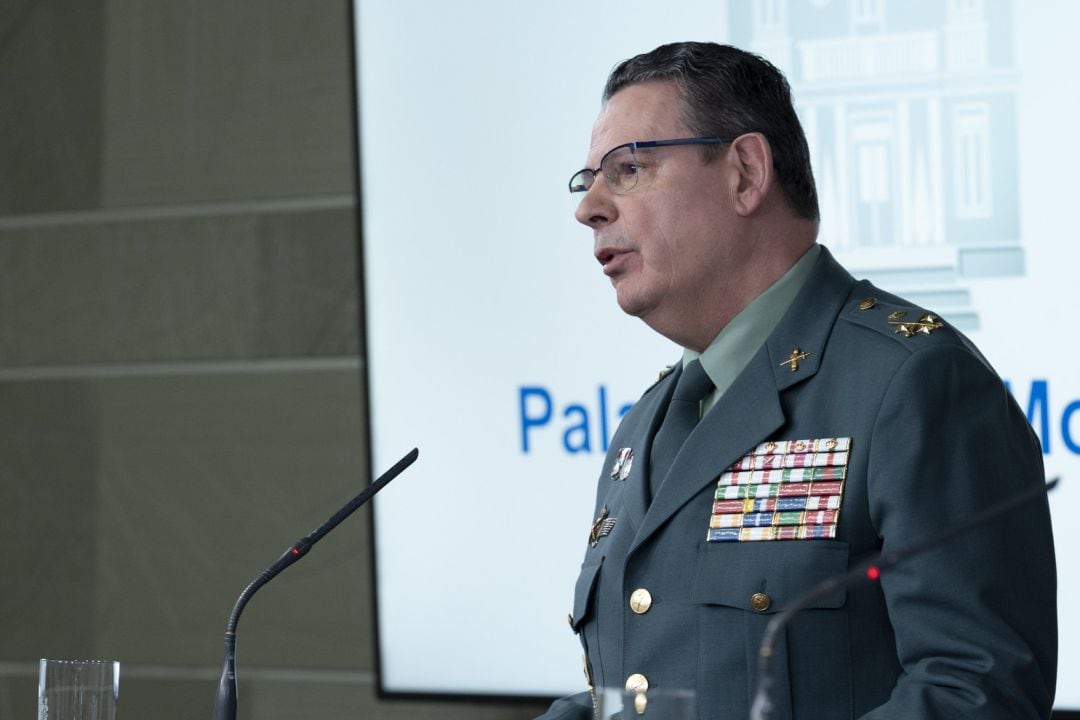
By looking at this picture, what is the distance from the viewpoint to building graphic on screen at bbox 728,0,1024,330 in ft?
8.23

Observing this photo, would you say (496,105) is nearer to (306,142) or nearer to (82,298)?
(306,142)

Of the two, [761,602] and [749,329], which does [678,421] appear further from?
[761,602]

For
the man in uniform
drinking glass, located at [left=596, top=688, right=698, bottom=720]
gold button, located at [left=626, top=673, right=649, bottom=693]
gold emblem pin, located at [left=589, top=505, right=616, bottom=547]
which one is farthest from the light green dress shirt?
drinking glass, located at [left=596, top=688, right=698, bottom=720]

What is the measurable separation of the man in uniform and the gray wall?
A: 4.47 ft

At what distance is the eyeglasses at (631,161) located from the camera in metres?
1.64

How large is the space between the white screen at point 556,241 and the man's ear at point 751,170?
39.2 inches

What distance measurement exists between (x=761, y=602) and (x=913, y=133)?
1.40 m

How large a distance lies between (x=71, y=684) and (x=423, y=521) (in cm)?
149

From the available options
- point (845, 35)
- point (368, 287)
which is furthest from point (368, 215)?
point (845, 35)

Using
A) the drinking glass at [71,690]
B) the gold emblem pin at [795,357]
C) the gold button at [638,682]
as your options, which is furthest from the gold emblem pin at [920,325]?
the drinking glass at [71,690]

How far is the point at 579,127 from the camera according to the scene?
2816 millimetres

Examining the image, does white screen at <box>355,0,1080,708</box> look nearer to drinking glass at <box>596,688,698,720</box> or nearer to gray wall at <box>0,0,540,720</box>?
gray wall at <box>0,0,540,720</box>

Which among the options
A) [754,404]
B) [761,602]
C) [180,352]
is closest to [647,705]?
[761,602]

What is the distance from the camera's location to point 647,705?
0.98 meters
